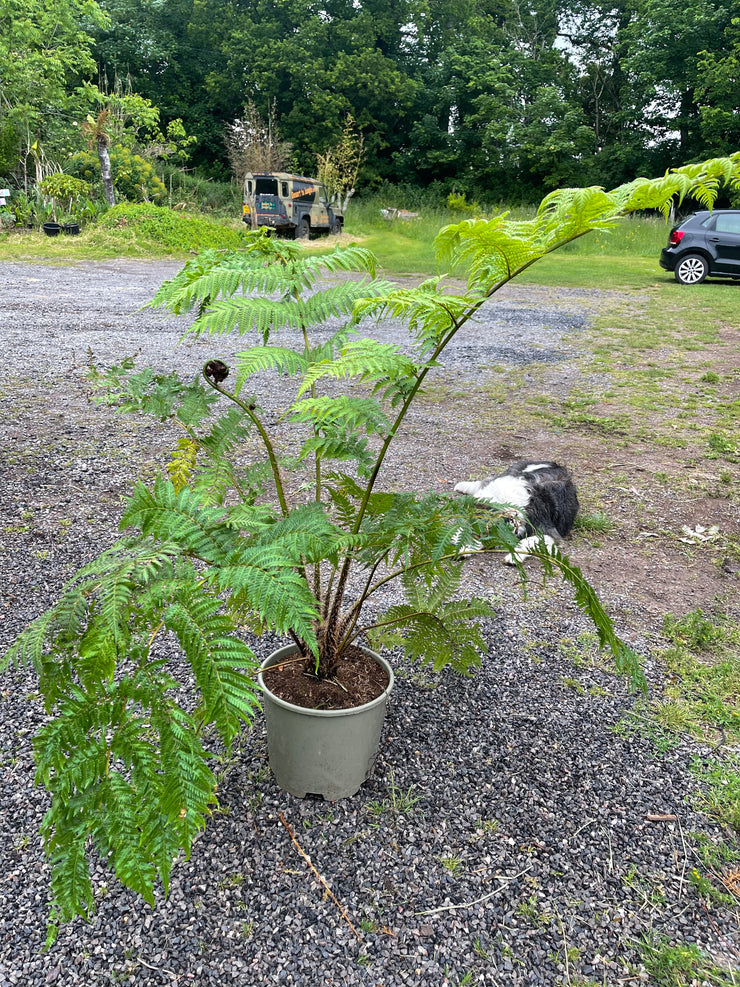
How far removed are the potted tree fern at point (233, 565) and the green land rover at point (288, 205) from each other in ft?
53.3

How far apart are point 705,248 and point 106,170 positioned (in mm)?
12915

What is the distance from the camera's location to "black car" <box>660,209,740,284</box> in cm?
1127

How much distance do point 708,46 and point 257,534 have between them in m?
31.6

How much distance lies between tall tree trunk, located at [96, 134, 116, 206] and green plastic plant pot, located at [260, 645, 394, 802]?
1621 centimetres

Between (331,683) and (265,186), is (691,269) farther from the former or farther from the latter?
(331,683)

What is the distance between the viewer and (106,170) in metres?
15.3

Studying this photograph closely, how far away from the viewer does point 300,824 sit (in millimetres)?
1675

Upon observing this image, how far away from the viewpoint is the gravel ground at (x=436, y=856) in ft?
4.48

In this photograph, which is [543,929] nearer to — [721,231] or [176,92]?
[721,231]

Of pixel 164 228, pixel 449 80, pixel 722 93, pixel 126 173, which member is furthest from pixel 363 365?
pixel 449 80

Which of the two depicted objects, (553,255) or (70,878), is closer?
(70,878)

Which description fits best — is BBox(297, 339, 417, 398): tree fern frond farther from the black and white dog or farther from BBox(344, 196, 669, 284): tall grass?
BBox(344, 196, 669, 284): tall grass

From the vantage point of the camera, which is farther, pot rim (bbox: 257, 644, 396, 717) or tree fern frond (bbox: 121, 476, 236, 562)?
pot rim (bbox: 257, 644, 396, 717)

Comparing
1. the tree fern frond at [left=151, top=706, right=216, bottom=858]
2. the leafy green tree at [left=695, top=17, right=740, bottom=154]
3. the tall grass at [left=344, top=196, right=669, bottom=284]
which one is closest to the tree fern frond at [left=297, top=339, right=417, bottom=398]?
the tree fern frond at [left=151, top=706, right=216, bottom=858]
